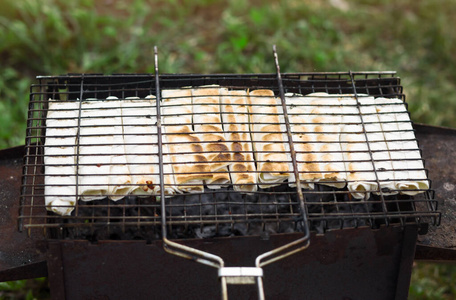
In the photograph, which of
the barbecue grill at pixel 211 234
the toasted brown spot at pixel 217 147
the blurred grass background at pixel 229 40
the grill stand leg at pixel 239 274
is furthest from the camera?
the blurred grass background at pixel 229 40

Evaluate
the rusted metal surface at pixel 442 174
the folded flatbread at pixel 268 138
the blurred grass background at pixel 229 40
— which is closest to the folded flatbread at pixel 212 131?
the folded flatbread at pixel 268 138

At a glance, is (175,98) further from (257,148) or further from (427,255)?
(427,255)

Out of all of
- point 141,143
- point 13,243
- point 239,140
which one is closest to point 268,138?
point 239,140

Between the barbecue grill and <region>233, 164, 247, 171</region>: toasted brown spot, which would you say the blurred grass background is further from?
<region>233, 164, 247, 171</region>: toasted brown spot

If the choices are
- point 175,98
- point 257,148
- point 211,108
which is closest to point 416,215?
point 257,148

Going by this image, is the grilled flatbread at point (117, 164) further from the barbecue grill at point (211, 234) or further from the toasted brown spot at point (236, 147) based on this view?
the toasted brown spot at point (236, 147)

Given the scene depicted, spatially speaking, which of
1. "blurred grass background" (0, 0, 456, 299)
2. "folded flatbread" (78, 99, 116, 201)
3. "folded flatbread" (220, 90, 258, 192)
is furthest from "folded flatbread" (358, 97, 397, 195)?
"blurred grass background" (0, 0, 456, 299)
